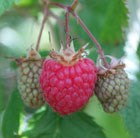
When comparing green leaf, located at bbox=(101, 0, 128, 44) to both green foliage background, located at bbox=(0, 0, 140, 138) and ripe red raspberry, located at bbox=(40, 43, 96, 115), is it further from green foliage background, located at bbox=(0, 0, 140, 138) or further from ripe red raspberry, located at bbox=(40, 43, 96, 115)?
ripe red raspberry, located at bbox=(40, 43, 96, 115)

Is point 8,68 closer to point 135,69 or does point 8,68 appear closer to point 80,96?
point 135,69

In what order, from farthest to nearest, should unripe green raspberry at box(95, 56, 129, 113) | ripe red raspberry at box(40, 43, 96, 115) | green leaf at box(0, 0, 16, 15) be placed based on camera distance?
unripe green raspberry at box(95, 56, 129, 113)
ripe red raspberry at box(40, 43, 96, 115)
green leaf at box(0, 0, 16, 15)

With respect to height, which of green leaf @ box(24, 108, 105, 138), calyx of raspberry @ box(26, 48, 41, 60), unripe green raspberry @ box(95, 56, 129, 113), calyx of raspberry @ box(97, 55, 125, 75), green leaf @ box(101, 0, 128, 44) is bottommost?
green leaf @ box(24, 108, 105, 138)

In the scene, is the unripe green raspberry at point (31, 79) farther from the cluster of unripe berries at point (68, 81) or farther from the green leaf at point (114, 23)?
the green leaf at point (114, 23)

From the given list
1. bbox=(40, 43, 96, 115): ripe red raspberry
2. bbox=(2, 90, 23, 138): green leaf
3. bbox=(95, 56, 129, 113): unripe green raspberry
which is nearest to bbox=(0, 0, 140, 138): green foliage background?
bbox=(2, 90, 23, 138): green leaf

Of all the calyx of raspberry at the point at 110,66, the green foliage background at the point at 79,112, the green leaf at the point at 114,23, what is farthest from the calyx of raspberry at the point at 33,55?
the green leaf at the point at 114,23

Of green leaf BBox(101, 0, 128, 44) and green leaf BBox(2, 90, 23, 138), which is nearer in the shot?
green leaf BBox(2, 90, 23, 138)

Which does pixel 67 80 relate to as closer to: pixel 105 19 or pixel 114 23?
pixel 114 23
